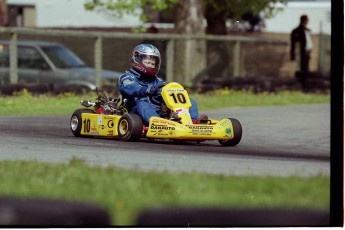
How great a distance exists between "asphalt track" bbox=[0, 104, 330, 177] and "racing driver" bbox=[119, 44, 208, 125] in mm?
318

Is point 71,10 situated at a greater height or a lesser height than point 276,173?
greater

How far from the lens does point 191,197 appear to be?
25.8 ft

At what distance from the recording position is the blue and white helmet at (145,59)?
11195 millimetres

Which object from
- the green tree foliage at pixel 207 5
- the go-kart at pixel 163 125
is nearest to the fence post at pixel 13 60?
the green tree foliage at pixel 207 5

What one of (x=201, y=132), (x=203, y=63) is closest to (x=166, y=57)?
(x=203, y=63)

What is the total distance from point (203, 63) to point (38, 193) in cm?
1430

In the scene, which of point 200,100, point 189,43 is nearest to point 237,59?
point 189,43

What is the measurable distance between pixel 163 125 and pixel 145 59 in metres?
0.70

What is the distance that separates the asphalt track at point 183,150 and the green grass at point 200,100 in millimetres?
736

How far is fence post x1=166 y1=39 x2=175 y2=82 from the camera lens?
20.9 metres

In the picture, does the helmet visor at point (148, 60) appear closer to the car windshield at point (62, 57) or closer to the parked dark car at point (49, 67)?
the parked dark car at point (49, 67)

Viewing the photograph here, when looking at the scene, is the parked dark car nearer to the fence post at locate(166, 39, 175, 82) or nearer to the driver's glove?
the fence post at locate(166, 39, 175, 82)

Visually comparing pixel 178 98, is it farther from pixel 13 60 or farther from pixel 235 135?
pixel 13 60

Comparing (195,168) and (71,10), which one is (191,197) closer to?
(195,168)
